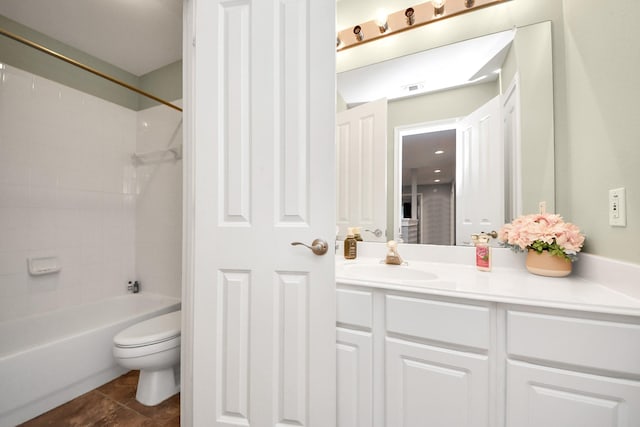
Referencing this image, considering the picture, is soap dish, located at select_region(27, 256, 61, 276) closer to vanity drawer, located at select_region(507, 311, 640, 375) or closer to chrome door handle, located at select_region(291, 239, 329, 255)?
chrome door handle, located at select_region(291, 239, 329, 255)

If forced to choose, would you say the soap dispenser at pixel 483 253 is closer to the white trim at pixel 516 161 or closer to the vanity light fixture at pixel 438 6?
the white trim at pixel 516 161

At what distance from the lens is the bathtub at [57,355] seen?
1312 millimetres

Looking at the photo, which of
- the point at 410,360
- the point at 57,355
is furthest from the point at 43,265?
the point at 410,360

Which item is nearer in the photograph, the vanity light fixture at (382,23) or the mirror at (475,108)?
the mirror at (475,108)

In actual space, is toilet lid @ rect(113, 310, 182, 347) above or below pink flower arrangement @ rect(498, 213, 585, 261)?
below

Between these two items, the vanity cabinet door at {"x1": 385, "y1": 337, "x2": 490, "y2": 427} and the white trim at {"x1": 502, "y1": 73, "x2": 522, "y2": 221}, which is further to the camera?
the white trim at {"x1": 502, "y1": 73, "x2": 522, "y2": 221}

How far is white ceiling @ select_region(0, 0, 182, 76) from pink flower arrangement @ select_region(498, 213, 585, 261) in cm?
252

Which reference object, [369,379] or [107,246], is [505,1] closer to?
[369,379]

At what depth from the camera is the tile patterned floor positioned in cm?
135

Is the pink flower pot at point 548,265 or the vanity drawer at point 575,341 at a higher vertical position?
the pink flower pot at point 548,265

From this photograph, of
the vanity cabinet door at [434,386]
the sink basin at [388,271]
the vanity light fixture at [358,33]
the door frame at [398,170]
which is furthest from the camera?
the vanity light fixture at [358,33]

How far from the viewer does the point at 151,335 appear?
1450 millimetres

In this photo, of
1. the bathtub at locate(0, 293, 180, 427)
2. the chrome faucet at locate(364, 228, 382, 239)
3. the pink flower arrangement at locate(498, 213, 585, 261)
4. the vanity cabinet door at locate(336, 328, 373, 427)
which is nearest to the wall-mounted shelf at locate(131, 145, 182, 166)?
the bathtub at locate(0, 293, 180, 427)

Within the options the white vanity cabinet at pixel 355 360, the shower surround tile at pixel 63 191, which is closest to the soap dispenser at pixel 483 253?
the white vanity cabinet at pixel 355 360
